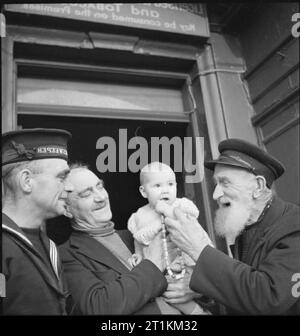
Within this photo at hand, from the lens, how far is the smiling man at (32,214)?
5.21ft

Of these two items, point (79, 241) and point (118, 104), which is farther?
point (118, 104)

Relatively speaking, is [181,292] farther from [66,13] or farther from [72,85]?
[66,13]

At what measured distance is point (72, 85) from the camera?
2.81 m

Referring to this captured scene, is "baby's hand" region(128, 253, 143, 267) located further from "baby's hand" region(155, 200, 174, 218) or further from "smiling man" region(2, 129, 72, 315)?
"smiling man" region(2, 129, 72, 315)

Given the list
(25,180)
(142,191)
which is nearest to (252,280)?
(142,191)

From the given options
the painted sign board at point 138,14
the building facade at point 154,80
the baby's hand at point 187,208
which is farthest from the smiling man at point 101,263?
the painted sign board at point 138,14

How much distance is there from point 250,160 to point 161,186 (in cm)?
52

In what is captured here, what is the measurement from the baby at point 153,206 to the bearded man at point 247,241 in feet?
0.30

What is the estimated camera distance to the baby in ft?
6.25

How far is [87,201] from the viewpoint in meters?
1.99

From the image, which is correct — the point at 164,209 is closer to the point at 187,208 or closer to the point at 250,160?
the point at 187,208

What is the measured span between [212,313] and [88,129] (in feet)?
5.03
